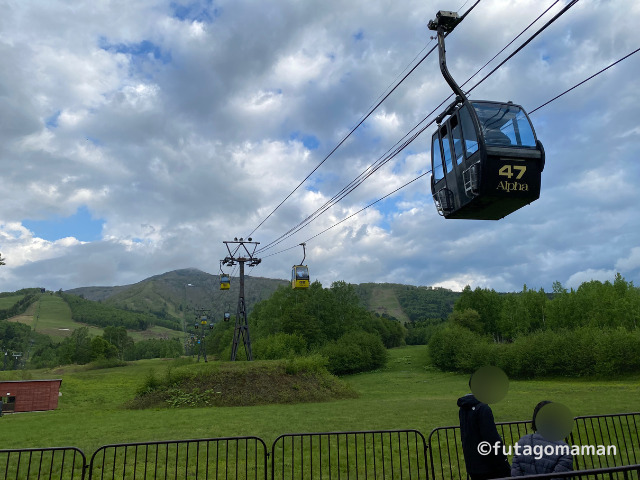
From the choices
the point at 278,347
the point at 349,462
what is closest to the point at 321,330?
A: the point at 278,347

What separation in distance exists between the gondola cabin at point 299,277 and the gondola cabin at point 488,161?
2178 cm

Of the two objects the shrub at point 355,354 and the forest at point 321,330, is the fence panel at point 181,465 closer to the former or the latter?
the forest at point 321,330

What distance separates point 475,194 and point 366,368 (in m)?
70.6

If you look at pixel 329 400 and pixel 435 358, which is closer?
pixel 329 400

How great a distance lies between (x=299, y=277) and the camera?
32000 mm

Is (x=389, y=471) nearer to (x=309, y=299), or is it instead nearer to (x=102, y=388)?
(x=102, y=388)

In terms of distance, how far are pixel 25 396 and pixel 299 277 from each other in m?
24.4

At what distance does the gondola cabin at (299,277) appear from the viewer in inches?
1254

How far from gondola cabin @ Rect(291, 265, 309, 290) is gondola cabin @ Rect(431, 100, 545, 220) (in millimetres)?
21782

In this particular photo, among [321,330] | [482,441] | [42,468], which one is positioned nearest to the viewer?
[482,441]

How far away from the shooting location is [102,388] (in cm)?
4881

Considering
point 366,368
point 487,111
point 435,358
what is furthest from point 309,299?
point 487,111

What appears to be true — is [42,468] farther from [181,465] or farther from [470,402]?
[470,402]

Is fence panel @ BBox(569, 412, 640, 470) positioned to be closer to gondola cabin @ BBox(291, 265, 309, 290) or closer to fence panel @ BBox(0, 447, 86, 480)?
fence panel @ BBox(0, 447, 86, 480)
